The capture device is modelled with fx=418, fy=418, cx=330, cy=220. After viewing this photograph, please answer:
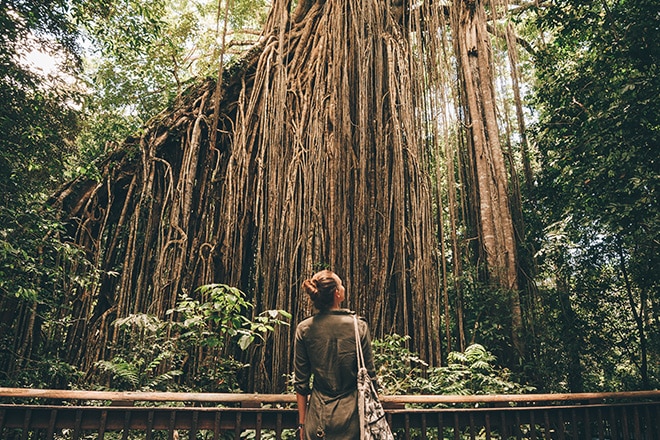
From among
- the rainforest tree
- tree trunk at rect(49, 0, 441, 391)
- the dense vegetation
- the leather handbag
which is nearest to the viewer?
the leather handbag

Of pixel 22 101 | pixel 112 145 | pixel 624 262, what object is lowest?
pixel 624 262

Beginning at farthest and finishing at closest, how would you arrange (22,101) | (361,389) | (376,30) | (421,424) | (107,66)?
(107,66) < (376,30) < (22,101) < (421,424) < (361,389)

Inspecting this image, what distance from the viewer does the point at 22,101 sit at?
352 cm

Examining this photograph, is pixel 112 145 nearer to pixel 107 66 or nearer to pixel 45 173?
pixel 45 173

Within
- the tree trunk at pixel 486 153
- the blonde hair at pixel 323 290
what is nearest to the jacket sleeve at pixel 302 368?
the blonde hair at pixel 323 290

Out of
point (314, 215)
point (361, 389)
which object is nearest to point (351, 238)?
point (314, 215)

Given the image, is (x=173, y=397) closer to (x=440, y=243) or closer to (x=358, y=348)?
(x=358, y=348)

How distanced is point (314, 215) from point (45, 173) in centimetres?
244

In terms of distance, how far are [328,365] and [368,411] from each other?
0.23 m

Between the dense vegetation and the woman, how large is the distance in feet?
2.76

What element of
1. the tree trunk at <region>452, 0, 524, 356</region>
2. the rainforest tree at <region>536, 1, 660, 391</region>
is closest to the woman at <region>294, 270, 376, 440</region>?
the rainforest tree at <region>536, 1, 660, 391</region>

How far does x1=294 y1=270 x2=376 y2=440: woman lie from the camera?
1630mm

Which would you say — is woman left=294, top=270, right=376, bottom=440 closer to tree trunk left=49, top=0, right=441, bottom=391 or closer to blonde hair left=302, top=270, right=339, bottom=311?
blonde hair left=302, top=270, right=339, bottom=311

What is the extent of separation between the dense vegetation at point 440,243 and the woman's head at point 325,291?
942mm
